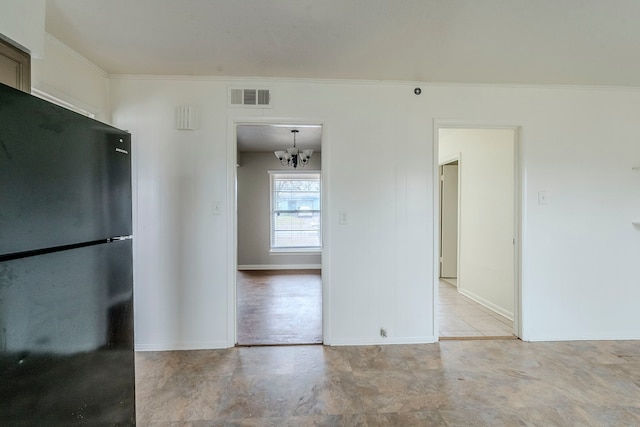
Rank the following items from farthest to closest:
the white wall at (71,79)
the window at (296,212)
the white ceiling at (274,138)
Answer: the window at (296,212)
the white ceiling at (274,138)
the white wall at (71,79)

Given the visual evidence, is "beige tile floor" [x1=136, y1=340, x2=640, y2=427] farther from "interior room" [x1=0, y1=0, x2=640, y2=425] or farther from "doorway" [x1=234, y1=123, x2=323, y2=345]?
"doorway" [x1=234, y1=123, x2=323, y2=345]

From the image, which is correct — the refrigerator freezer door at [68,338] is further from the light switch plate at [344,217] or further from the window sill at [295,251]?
the window sill at [295,251]

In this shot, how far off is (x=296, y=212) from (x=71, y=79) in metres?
4.63

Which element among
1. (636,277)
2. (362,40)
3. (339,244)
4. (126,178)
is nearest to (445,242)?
(636,277)

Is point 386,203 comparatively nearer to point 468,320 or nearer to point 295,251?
point 468,320

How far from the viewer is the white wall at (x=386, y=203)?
268cm

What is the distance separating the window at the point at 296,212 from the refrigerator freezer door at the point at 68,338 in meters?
5.19

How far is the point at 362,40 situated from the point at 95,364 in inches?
90.2

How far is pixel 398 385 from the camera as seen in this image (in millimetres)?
2145

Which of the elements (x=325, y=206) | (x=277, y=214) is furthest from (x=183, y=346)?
(x=277, y=214)

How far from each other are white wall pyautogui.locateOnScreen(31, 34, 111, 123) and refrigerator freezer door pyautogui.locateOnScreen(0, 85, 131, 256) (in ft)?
4.48

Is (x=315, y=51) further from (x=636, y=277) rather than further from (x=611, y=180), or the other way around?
(x=636, y=277)

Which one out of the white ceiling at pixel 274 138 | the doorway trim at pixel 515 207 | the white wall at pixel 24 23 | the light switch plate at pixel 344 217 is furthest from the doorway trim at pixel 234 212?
the white wall at pixel 24 23

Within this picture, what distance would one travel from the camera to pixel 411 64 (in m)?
2.45
